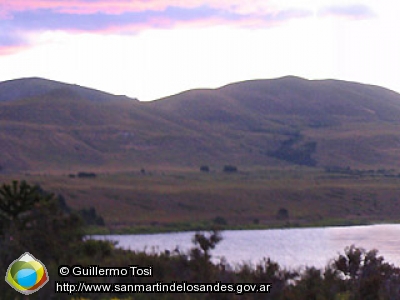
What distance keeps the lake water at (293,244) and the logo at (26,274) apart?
16479mm

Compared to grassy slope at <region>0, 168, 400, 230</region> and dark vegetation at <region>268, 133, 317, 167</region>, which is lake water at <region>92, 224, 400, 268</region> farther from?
dark vegetation at <region>268, 133, 317, 167</region>

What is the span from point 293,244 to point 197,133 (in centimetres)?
7375

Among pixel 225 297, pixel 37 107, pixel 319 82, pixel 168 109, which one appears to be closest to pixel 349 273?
pixel 225 297

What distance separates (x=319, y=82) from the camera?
173 metres

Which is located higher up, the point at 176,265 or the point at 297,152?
the point at 297,152

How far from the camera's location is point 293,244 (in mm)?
45750

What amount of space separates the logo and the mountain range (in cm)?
7734

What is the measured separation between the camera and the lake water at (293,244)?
35.0 metres

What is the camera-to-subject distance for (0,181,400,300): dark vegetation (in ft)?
49.1

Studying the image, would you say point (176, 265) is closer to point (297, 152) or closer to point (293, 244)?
point (293, 244)

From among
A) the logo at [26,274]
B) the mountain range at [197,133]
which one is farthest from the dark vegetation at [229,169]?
the logo at [26,274]

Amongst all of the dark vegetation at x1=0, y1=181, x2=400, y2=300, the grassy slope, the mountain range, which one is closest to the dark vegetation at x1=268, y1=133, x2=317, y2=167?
the mountain range

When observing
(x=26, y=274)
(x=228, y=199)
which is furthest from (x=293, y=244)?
(x=26, y=274)

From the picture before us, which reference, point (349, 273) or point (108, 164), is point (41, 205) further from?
point (108, 164)
